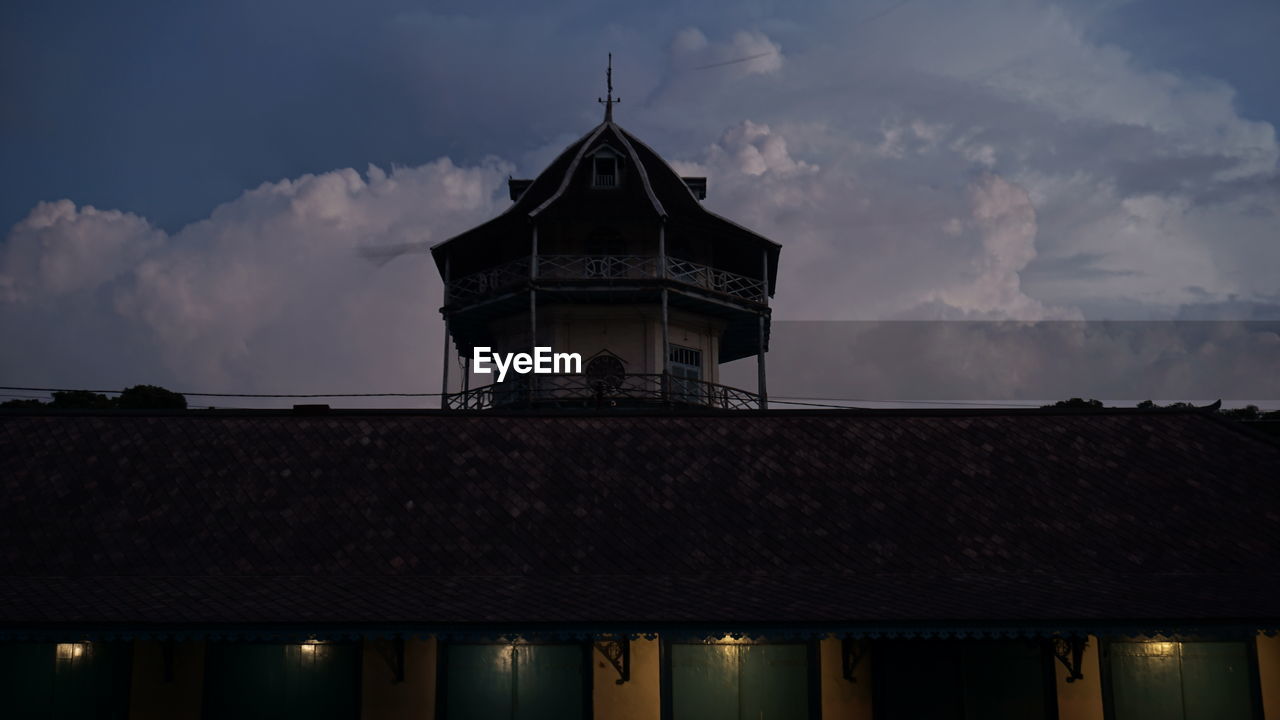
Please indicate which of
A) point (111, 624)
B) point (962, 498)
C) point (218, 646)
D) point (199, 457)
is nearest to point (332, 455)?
point (199, 457)

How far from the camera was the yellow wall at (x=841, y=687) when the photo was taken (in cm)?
1444

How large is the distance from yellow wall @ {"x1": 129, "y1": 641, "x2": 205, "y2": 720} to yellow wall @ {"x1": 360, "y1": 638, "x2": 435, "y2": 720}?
2.32 meters

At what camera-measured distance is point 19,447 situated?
17.5 m

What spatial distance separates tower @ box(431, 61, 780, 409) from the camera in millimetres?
30203

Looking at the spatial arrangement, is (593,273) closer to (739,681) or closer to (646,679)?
(646,679)

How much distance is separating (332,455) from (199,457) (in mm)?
2206

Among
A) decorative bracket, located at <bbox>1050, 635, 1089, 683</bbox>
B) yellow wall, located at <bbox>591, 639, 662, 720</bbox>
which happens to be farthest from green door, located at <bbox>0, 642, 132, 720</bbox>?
decorative bracket, located at <bbox>1050, 635, 1089, 683</bbox>

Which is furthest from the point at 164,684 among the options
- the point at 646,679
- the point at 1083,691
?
the point at 1083,691

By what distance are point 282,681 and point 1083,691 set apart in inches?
443

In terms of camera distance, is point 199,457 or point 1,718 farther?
point 199,457

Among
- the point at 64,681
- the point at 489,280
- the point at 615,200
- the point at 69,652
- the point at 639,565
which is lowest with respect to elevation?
the point at 64,681

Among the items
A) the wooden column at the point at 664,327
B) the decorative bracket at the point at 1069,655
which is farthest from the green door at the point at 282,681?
the wooden column at the point at 664,327

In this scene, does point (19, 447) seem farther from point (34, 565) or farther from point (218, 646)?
point (218, 646)

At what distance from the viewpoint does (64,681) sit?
1419cm
